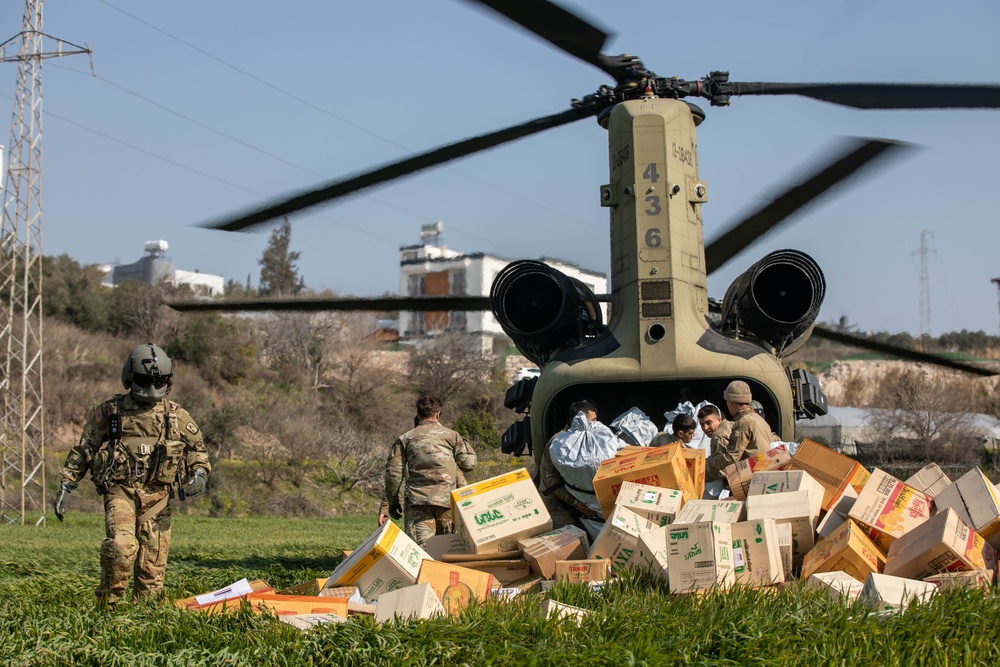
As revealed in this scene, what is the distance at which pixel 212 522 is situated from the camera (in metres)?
18.4

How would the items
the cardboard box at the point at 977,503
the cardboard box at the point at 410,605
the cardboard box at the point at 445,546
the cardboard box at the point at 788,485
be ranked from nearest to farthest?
the cardboard box at the point at 410,605, the cardboard box at the point at 977,503, the cardboard box at the point at 788,485, the cardboard box at the point at 445,546

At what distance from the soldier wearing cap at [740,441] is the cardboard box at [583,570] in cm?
187

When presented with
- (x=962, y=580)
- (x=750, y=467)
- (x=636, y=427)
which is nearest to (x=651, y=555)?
(x=962, y=580)

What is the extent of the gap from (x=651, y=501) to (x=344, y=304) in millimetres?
4275

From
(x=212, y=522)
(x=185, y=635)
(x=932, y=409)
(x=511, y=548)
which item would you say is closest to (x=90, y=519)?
(x=212, y=522)

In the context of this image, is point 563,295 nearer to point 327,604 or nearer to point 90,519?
point 327,604

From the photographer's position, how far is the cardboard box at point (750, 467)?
750 centimetres

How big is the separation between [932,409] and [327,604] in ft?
117

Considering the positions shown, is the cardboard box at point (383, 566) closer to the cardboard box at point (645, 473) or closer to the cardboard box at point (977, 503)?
the cardboard box at point (645, 473)

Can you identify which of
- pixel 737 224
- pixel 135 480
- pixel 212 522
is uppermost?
pixel 737 224

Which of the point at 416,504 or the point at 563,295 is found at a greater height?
the point at 563,295

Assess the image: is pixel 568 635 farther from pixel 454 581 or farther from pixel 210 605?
pixel 210 605

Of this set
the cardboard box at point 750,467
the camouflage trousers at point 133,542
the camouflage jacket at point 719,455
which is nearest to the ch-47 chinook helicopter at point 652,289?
the camouflage jacket at point 719,455

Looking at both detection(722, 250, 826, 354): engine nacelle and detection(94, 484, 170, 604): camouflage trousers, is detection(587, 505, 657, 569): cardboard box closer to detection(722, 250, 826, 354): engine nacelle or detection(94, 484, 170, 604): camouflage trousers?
detection(94, 484, 170, 604): camouflage trousers
